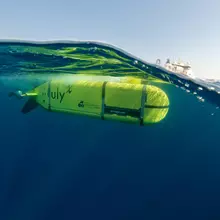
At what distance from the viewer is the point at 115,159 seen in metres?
13.2

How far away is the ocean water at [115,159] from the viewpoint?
9211mm

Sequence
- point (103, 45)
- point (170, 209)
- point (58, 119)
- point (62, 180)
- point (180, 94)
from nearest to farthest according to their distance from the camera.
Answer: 1. point (103, 45)
2. point (180, 94)
3. point (170, 209)
4. point (62, 180)
5. point (58, 119)

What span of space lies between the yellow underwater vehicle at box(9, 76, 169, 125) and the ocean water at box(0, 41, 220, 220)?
1332 millimetres

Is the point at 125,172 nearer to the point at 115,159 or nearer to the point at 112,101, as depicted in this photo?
the point at 115,159

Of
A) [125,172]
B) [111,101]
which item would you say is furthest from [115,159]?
[111,101]

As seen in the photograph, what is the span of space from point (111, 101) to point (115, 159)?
22.0 feet

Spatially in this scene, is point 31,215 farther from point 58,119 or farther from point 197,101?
point 197,101

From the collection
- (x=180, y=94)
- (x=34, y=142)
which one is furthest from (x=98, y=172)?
(x=180, y=94)

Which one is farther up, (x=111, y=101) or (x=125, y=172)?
(x=111, y=101)

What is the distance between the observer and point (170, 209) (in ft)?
36.2

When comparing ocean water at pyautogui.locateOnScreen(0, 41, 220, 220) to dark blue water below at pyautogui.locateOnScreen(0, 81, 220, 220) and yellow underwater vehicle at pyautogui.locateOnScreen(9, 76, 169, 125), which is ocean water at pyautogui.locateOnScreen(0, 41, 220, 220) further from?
yellow underwater vehicle at pyautogui.locateOnScreen(9, 76, 169, 125)

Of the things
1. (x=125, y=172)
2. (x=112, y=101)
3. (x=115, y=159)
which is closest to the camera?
(x=112, y=101)

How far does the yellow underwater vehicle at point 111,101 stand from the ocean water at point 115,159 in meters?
1.33

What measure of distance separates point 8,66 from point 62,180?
7.18 meters
